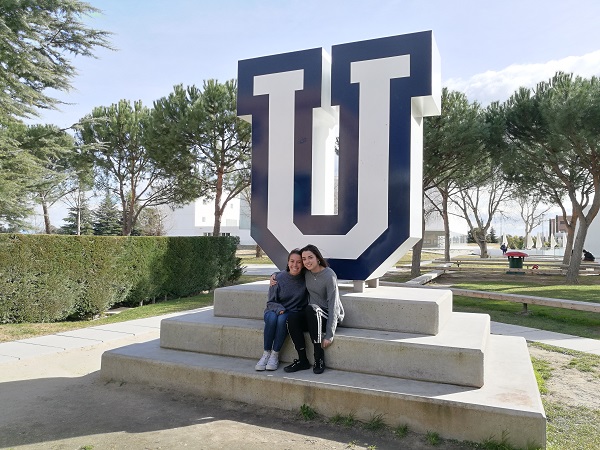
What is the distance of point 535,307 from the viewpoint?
10.8m

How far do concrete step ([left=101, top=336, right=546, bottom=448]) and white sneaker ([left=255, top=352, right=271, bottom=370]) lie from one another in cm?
8

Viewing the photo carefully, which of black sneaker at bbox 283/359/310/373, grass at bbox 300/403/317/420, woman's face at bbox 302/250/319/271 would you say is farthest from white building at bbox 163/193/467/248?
grass at bbox 300/403/317/420

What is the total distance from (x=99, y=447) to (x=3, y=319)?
20.5 ft

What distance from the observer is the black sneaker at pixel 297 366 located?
419cm

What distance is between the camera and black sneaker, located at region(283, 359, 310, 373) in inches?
165

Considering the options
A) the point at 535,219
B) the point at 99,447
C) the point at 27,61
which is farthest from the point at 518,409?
the point at 535,219

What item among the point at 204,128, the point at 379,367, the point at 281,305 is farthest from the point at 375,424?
the point at 204,128

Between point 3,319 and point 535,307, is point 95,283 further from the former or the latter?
point 535,307

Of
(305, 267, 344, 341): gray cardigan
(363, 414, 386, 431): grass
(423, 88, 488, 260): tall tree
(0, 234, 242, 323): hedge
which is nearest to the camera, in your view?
(363, 414, 386, 431): grass

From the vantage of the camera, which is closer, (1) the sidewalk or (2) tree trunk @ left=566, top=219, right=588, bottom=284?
(1) the sidewalk

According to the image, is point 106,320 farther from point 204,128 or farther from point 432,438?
point 204,128

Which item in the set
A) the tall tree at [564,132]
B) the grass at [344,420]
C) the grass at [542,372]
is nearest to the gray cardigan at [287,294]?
the grass at [344,420]

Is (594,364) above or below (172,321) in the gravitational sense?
below

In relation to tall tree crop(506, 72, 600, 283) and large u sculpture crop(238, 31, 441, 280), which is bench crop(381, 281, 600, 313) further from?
tall tree crop(506, 72, 600, 283)
